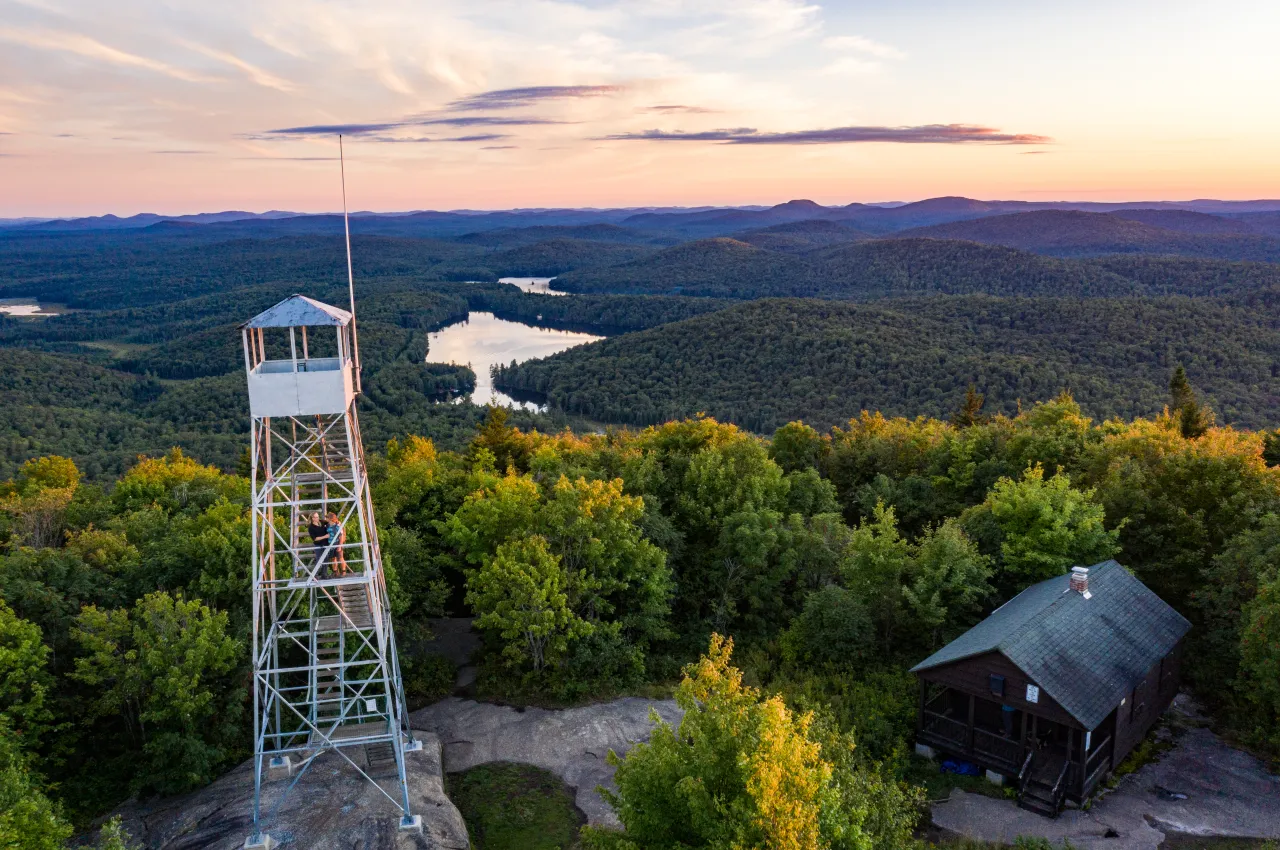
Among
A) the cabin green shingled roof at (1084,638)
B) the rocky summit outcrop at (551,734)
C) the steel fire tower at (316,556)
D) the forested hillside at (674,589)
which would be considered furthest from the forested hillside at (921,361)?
the steel fire tower at (316,556)

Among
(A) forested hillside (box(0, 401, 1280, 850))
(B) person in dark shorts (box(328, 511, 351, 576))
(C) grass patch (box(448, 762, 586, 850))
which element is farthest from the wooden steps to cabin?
(B) person in dark shorts (box(328, 511, 351, 576))

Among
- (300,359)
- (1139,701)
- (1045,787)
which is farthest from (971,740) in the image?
(300,359)

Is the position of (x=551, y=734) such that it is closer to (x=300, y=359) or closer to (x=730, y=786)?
(x=730, y=786)

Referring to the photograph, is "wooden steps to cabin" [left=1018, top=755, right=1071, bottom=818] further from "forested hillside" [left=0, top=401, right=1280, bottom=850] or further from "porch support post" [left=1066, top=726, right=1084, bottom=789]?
"forested hillside" [left=0, top=401, right=1280, bottom=850]

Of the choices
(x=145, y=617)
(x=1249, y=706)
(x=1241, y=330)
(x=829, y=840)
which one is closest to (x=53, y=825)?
(x=145, y=617)

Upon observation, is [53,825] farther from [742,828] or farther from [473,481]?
[473,481]

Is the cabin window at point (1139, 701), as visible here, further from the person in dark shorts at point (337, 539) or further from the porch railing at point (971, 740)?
the person in dark shorts at point (337, 539)
